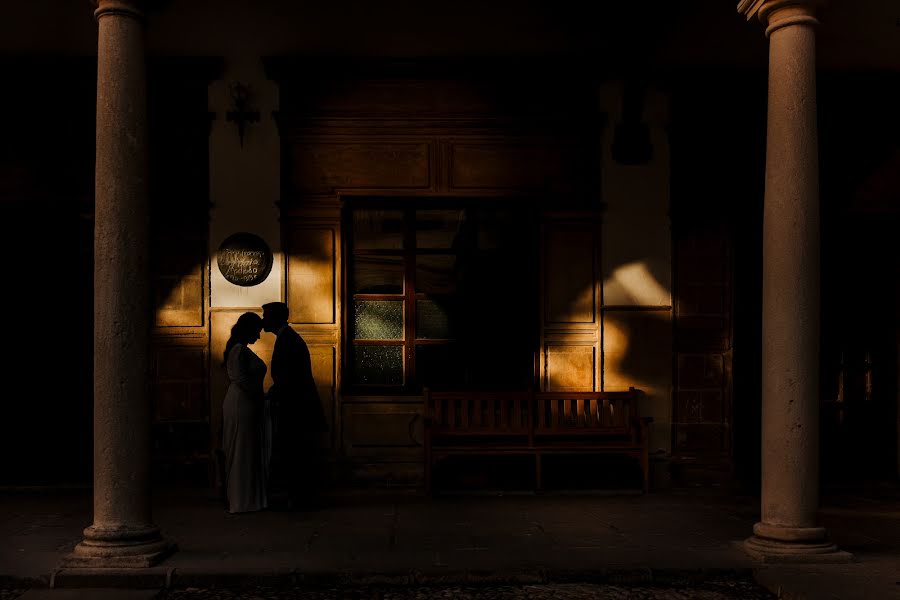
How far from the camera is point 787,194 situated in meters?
5.94

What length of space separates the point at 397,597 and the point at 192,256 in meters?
4.47

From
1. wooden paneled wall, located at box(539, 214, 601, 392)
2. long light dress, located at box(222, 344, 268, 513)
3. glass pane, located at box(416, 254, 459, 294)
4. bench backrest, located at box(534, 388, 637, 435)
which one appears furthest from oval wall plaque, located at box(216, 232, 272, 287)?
bench backrest, located at box(534, 388, 637, 435)

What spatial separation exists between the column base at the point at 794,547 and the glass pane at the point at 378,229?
171 inches

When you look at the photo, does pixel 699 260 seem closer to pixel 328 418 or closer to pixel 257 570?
pixel 328 418

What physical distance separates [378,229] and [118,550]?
414cm

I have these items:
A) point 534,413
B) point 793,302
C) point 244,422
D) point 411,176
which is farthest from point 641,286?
point 244,422

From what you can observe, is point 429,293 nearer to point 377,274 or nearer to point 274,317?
point 377,274

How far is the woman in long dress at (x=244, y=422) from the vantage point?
7.57 metres

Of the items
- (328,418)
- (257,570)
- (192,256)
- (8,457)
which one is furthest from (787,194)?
(8,457)

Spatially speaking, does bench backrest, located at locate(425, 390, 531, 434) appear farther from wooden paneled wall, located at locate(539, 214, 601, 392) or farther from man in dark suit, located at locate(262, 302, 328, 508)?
man in dark suit, located at locate(262, 302, 328, 508)

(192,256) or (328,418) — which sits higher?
(192,256)

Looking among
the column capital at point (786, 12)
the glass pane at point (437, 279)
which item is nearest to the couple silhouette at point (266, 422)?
the glass pane at point (437, 279)

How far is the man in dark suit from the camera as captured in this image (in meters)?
7.67

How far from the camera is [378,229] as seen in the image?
353 inches
